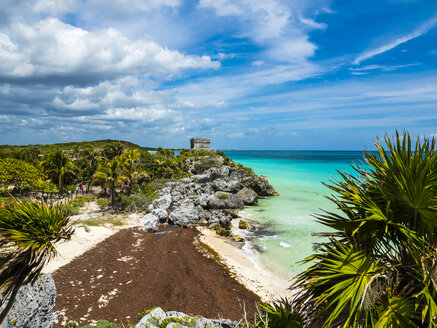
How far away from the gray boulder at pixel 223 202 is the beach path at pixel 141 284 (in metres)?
13.3

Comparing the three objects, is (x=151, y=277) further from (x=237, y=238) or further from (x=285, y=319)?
(x=285, y=319)

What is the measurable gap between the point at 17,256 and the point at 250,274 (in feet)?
42.2

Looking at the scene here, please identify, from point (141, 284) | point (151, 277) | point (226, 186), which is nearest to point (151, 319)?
point (141, 284)

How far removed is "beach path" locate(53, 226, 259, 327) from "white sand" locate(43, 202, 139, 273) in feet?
1.66

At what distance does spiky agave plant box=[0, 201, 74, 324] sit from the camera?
429cm

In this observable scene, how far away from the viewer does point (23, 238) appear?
4.34 m

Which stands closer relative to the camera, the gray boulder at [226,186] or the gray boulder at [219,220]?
the gray boulder at [219,220]

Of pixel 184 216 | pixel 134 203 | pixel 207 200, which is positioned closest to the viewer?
pixel 184 216

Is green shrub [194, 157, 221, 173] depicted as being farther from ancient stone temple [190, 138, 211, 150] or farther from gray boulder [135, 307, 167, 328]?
gray boulder [135, 307, 167, 328]

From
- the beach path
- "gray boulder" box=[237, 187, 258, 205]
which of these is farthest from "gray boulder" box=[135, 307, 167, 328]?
"gray boulder" box=[237, 187, 258, 205]

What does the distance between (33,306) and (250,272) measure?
11.5 meters

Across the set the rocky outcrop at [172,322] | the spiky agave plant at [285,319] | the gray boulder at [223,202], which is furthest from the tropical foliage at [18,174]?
the spiky agave plant at [285,319]

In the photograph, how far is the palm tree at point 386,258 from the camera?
3.25 m

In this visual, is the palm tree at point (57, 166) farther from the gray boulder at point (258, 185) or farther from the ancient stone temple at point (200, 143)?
the ancient stone temple at point (200, 143)
